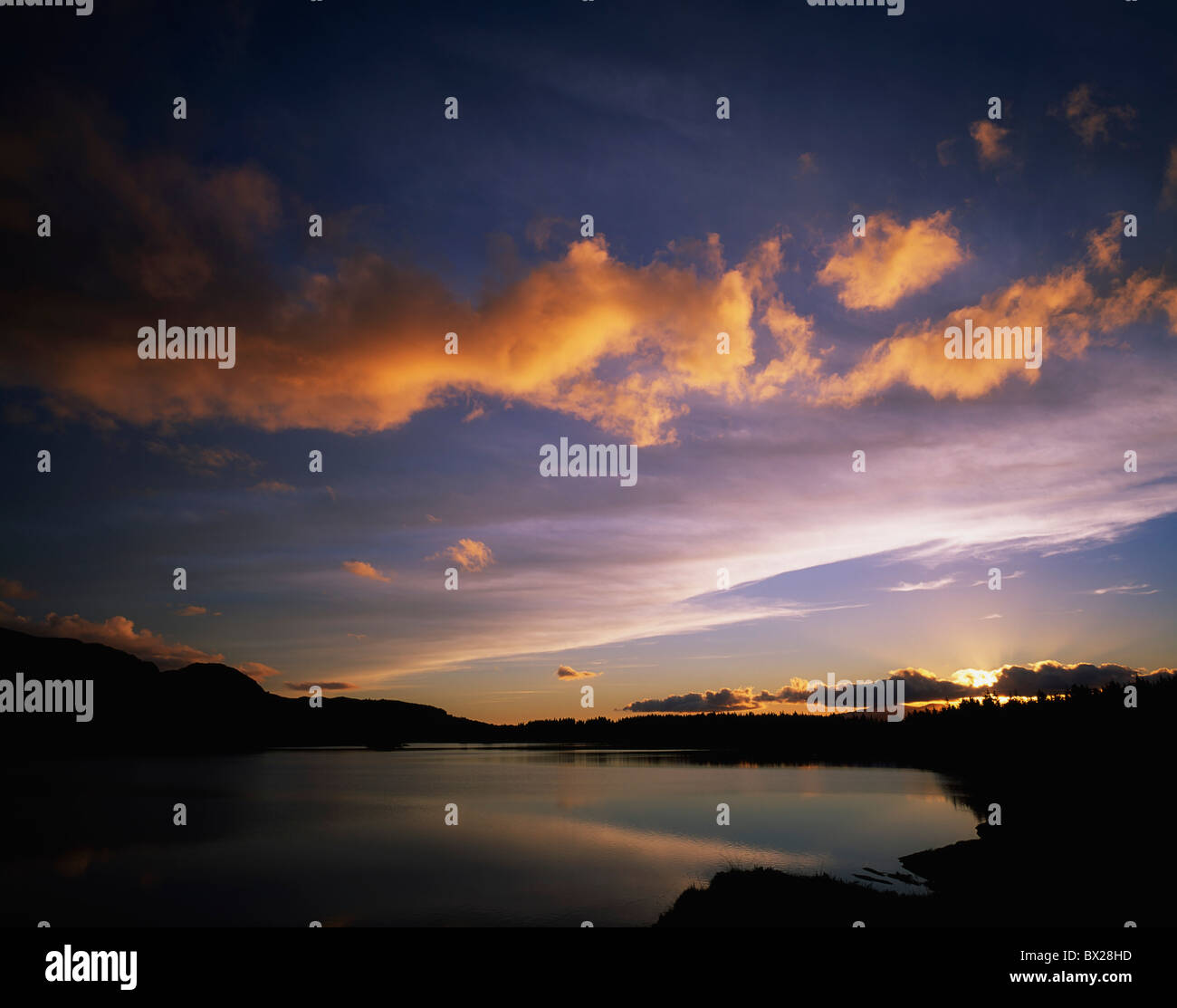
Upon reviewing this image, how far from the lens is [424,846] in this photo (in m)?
54.9

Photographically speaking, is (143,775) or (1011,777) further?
(143,775)

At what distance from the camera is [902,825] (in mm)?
60406

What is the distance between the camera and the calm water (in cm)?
3738

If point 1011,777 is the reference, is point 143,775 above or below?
below

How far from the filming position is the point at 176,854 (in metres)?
52.2

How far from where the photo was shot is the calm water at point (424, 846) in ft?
123
